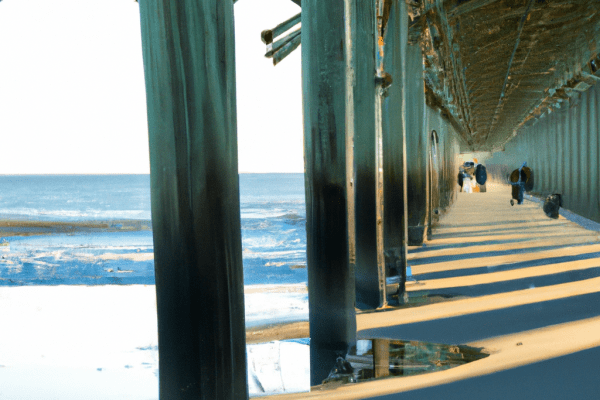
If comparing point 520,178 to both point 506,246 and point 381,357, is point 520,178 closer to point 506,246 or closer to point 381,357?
point 506,246

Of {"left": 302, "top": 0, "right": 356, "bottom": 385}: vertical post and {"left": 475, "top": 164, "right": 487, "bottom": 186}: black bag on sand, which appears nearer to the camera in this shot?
{"left": 302, "top": 0, "right": 356, "bottom": 385}: vertical post

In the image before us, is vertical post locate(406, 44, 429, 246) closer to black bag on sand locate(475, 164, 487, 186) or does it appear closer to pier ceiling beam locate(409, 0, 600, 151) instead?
pier ceiling beam locate(409, 0, 600, 151)

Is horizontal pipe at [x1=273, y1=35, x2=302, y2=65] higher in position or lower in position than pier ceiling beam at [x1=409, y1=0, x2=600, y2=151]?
lower

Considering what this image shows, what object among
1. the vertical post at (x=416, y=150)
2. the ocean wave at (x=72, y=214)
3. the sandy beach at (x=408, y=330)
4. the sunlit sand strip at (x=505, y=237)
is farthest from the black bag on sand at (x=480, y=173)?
the sandy beach at (x=408, y=330)

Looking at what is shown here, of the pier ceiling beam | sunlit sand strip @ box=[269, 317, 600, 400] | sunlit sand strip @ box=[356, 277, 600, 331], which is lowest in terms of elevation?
sunlit sand strip @ box=[356, 277, 600, 331]

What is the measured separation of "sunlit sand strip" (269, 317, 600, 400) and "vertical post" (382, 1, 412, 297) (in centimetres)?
225

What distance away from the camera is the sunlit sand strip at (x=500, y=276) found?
7668mm

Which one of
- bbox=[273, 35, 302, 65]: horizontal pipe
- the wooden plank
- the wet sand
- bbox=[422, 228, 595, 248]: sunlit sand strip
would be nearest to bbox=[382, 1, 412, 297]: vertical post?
the wooden plank

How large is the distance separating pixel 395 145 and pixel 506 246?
5.68 metres

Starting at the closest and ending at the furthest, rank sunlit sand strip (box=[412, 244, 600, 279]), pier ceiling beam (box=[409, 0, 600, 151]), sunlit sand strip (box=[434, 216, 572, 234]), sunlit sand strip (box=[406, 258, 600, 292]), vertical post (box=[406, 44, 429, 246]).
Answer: sunlit sand strip (box=[406, 258, 600, 292]) → sunlit sand strip (box=[412, 244, 600, 279]) → vertical post (box=[406, 44, 429, 246]) → pier ceiling beam (box=[409, 0, 600, 151]) → sunlit sand strip (box=[434, 216, 572, 234])

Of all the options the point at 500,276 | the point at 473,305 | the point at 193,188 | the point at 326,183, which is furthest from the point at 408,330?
the point at 500,276

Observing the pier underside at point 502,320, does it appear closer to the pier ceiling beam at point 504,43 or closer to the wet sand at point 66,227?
the pier ceiling beam at point 504,43

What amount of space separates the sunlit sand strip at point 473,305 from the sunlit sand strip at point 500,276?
838 millimetres

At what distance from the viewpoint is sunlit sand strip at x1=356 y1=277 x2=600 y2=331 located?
5.69 m
